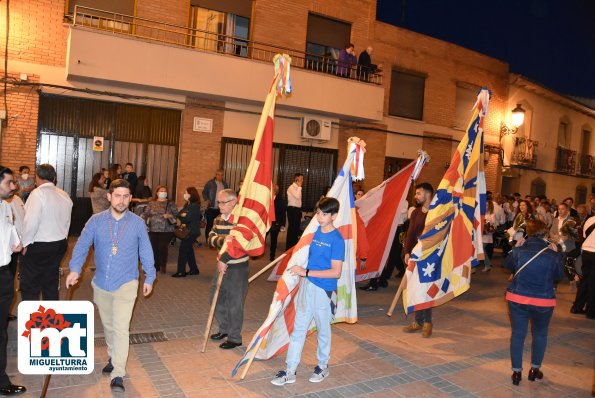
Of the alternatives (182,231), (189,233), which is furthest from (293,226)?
(182,231)

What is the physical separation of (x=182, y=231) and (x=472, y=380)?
6182 millimetres

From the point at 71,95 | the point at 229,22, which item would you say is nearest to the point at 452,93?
the point at 229,22

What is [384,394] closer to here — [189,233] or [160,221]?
[189,233]

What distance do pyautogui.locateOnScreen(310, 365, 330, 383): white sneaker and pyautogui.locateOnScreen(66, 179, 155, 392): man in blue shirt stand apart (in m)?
1.94

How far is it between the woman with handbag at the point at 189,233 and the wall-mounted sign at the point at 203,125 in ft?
16.1

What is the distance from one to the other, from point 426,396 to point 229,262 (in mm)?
2698

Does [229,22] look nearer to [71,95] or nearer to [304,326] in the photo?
[71,95]

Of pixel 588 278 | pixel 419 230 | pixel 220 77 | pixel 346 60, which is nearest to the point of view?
pixel 419 230

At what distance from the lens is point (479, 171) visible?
27.5 feet

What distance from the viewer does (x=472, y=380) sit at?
5793 millimetres

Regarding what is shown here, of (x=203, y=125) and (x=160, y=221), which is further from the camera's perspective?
(x=203, y=125)

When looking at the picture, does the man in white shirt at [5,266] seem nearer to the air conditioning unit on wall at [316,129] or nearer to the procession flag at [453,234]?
the procession flag at [453,234]

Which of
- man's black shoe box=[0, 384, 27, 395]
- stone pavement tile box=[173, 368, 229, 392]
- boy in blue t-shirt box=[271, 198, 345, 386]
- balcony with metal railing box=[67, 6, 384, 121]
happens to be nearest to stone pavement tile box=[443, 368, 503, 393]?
boy in blue t-shirt box=[271, 198, 345, 386]

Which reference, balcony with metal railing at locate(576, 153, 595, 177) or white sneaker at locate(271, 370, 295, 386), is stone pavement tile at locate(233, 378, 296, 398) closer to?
white sneaker at locate(271, 370, 295, 386)
